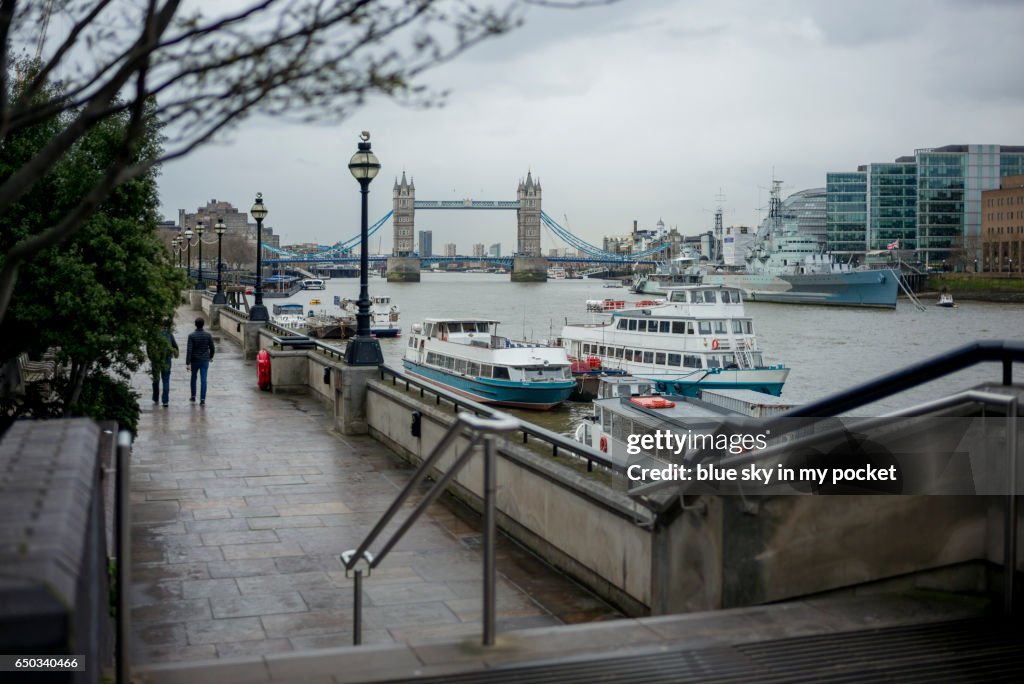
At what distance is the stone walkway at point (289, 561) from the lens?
7156 mm

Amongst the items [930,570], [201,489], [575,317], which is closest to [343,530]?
[201,489]

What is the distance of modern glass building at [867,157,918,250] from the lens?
178250 mm

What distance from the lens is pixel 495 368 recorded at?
40469 millimetres

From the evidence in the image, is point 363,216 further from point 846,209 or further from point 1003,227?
point 846,209

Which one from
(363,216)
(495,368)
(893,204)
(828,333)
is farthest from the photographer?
(893,204)

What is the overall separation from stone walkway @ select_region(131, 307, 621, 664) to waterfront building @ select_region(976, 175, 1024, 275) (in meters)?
146

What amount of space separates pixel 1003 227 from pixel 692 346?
124 metres

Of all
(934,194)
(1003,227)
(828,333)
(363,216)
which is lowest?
(828,333)

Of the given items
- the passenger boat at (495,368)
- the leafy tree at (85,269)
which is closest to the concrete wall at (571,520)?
the leafy tree at (85,269)

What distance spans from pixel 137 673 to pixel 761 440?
11.0 feet

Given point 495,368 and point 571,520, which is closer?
point 571,520

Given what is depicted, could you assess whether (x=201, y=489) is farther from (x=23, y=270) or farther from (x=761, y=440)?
(x=761, y=440)

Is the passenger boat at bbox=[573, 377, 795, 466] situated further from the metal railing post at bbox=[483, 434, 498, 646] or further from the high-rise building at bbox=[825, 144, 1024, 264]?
the high-rise building at bbox=[825, 144, 1024, 264]

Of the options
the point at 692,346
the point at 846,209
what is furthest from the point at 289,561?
the point at 846,209
